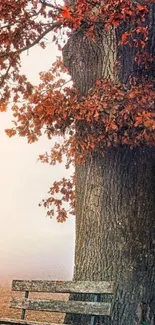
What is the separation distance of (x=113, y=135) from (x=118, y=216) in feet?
3.62

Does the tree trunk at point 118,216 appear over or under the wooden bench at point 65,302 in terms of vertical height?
over

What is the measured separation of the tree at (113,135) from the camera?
719cm

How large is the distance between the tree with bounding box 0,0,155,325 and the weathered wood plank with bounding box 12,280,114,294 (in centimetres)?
39

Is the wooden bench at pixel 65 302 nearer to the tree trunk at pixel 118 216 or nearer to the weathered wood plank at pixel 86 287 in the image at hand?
the weathered wood plank at pixel 86 287

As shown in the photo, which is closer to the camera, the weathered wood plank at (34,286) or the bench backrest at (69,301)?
the bench backrest at (69,301)

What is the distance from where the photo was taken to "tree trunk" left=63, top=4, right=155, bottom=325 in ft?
24.3

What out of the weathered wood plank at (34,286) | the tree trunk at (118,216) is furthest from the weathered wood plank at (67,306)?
the tree trunk at (118,216)

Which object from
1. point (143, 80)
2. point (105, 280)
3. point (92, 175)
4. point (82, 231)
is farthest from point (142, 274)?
point (143, 80)

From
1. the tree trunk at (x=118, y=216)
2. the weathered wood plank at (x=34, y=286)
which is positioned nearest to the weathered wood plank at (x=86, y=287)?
the weathered wood plank at (x=34, y=286)

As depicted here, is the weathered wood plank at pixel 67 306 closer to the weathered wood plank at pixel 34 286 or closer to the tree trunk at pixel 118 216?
the weathered wood plank at pixel 34 286

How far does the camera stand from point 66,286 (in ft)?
23.9

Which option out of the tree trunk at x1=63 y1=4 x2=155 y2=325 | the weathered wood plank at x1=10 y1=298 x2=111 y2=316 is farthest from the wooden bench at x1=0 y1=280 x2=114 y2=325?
the tree trunk at x1=63 y1=4 x2=155 y2=325

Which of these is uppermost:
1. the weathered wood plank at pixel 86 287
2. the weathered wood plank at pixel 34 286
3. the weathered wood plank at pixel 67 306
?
the weathered wood plank at pixel 34 286

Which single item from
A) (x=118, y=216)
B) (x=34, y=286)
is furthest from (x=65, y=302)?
(x=118, y=216)
